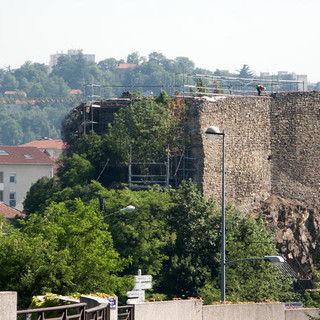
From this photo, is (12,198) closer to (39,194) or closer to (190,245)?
(39,194)

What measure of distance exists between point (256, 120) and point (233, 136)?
6.03 ft

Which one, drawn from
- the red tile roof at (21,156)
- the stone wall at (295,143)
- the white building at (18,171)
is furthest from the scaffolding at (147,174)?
the red tile roof at (21,156)

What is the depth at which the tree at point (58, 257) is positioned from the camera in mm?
29469

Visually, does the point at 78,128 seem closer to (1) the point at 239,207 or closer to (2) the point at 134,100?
(2) the point at 134,100

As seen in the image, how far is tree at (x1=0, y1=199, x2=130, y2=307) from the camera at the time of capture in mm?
29469

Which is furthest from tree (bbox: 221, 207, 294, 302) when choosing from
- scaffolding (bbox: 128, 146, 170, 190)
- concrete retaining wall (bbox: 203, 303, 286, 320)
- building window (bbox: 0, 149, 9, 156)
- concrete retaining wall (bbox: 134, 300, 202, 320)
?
building window (bbox: 0, 149, 9, 156)

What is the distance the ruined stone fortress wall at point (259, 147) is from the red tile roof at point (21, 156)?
61.7m

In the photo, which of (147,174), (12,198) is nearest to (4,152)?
(12,198)

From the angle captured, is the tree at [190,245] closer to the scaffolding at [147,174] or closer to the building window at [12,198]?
the scaffolding at [147,174]

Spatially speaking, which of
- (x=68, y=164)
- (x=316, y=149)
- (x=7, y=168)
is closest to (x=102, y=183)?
(x=68, y=164)

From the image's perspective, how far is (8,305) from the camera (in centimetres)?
1622

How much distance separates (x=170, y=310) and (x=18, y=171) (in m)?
88.9

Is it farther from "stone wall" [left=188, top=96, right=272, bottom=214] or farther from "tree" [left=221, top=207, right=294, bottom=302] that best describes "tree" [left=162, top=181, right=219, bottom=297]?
"stone wall" [left=188, top=96, right=272, bottom=214]

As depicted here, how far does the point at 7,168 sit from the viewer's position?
112438 mm
